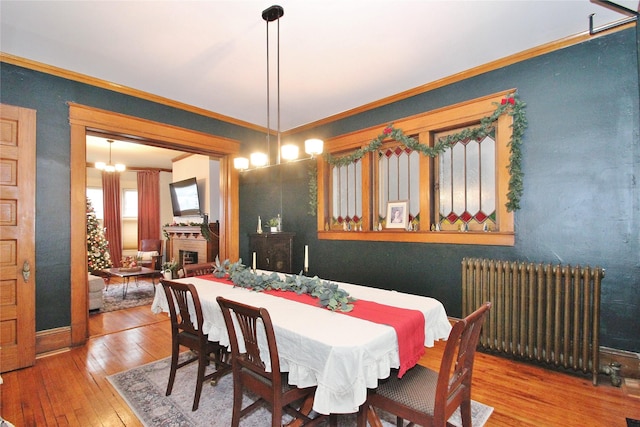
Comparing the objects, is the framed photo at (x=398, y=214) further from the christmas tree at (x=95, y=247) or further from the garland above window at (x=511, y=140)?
the christmas tree at (x=95, y=247)

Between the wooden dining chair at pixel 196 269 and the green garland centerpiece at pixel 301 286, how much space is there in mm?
420

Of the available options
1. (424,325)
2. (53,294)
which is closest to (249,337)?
(424,325)

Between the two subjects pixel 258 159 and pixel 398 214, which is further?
pixel 398 214

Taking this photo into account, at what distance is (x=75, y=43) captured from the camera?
106 inches

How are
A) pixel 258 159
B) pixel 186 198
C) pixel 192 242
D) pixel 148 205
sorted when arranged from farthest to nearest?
pixel 148 205, pixel 186 198, pixel 192 242, pixel 258 159

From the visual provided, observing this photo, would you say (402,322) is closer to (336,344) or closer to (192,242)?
(336,344)

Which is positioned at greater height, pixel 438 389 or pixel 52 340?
pixel 438 389

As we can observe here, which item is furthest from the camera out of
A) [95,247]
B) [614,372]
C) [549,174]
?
[95,247]

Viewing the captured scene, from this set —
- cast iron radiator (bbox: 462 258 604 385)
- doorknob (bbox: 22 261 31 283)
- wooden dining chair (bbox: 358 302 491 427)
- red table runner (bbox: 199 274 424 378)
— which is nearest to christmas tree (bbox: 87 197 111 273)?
doorknob (bbox: 22 261 31 283)

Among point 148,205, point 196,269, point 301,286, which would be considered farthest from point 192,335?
point 148,205

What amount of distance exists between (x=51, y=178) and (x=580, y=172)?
196 inches

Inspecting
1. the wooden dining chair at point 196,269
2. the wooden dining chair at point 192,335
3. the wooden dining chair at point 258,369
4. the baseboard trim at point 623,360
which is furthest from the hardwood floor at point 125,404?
the wooden dining chair at point 258,369

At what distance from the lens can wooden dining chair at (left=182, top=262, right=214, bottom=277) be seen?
3.11 m

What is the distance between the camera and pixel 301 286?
7.48 feet
